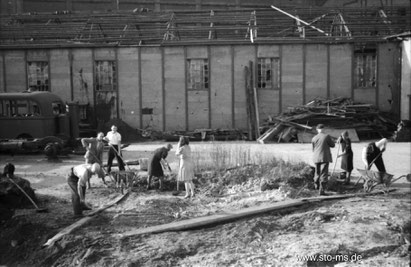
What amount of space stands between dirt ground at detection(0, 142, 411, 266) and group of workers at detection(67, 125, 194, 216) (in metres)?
0.43

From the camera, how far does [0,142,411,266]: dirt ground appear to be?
23.6 feet

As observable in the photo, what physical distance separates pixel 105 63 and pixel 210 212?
62.7 ft

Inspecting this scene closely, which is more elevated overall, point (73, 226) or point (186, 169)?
point (186, 169)

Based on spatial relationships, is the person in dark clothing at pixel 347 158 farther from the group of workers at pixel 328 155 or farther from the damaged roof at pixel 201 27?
the damaged roof at pixel 201 27

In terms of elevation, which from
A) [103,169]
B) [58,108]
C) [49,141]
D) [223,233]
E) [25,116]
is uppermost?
[58,108]

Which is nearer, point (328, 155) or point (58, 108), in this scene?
point (328, 155)

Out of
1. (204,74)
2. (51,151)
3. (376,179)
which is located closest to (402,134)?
(204,74)

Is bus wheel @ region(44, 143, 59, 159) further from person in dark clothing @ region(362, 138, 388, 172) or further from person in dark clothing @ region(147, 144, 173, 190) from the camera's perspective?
person in dark clothing @ region(362, 138, 388, 172)

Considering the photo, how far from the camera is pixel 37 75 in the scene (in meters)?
26.7

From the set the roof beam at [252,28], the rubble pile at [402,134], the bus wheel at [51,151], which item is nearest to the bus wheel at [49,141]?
the bus wheel at [51,151]

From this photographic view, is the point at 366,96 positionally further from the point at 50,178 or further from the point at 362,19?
the point at 50,178

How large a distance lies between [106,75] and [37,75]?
419cm

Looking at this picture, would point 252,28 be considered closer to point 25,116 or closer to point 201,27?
point 201,27

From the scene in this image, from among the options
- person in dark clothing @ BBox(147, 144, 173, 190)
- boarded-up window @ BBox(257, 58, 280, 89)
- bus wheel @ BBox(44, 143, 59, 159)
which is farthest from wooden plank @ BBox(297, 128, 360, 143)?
person in dark clothing @ BBox(147, 144, 173, 190)
